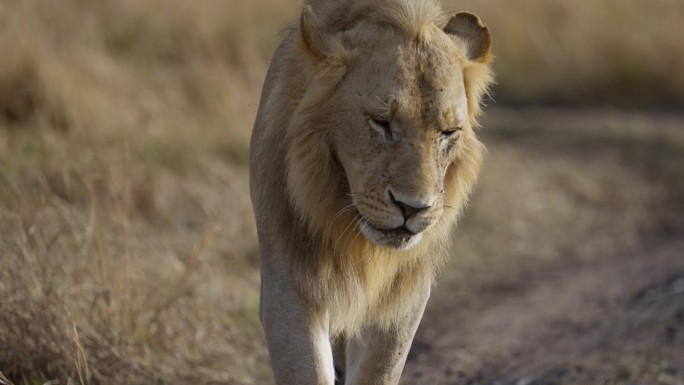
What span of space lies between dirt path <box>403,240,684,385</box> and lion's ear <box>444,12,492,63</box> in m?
1.82

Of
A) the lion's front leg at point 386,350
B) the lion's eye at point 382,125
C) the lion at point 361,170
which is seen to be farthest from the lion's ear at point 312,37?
the lion's front leg at point 386,350

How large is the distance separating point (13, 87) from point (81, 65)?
652 millimetres

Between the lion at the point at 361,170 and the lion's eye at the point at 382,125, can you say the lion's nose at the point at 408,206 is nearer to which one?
the lion at the point at 361,170

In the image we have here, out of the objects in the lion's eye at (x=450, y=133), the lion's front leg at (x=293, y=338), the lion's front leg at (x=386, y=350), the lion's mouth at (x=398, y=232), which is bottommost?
the lion's front leg at (x=386, y=350)

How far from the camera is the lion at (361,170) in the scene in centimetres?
339

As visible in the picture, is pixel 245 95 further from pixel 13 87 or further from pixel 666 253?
pixel 666 253

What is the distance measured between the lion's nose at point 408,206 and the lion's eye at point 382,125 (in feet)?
0.61

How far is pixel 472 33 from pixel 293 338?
1.15m

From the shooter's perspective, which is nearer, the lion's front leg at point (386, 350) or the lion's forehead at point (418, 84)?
the lion's forehead at point (418, 84)

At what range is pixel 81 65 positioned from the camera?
7.91 m

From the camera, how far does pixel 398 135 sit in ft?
11.1

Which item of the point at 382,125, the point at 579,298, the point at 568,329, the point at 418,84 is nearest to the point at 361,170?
the point at 382,125

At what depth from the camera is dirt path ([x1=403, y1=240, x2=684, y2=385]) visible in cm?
525


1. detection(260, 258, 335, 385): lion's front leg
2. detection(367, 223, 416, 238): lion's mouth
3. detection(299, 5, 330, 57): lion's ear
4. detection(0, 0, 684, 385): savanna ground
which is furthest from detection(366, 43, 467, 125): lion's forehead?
detection(0, 0, 684, 385): savanna ground
